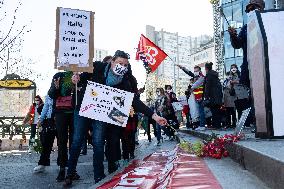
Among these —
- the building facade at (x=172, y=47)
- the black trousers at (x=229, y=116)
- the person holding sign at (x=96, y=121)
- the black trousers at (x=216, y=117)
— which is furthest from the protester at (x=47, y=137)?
the building facade at (x=172, y=47)

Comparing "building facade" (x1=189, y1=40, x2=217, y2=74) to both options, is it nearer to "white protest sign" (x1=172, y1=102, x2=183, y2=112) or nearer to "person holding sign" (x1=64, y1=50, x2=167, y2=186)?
"white protest sign" (x1=172, y1=102, x2=183, y2=112)

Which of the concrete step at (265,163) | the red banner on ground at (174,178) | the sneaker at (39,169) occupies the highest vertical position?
the concrete step at (265,163)

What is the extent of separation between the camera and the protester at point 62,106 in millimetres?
6402

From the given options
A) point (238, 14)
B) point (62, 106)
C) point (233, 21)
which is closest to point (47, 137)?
point (62, 106)

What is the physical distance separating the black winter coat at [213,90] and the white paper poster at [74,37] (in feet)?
16.3

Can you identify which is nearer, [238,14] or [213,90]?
[213,90]

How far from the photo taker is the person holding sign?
538cm

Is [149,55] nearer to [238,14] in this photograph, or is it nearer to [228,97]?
[228,97]

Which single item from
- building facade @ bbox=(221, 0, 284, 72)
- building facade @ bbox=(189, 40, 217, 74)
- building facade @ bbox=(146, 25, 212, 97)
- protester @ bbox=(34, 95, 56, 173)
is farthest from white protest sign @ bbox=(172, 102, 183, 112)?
building facade @ bbox=(146, 25, 212, 97)

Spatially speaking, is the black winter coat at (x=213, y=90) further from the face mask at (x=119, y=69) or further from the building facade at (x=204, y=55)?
the building facade at (x=204, y=55)

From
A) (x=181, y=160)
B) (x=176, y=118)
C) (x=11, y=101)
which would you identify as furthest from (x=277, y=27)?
(x=11, y=101)

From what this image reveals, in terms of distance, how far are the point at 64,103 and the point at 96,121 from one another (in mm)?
1069

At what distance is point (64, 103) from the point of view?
20.9ft

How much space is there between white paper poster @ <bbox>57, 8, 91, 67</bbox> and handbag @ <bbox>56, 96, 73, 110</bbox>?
626 millimetres
